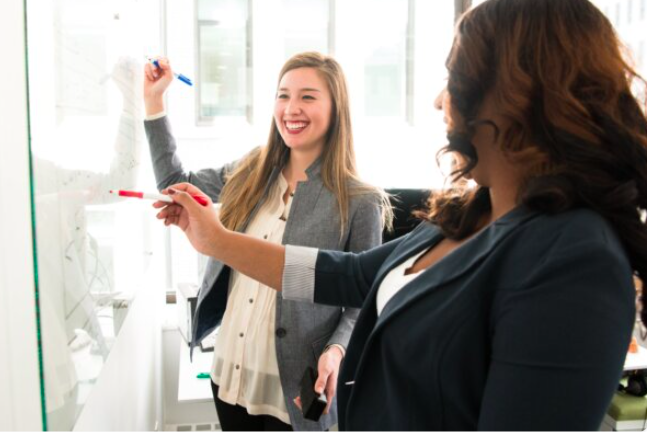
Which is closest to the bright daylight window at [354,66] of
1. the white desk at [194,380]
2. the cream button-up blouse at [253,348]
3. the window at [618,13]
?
the window at [618,13]

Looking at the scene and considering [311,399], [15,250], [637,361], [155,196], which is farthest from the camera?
[637,361]

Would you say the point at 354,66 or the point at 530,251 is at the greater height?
the point at 354,66

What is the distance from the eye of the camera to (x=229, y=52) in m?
2.68

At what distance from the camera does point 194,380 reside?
1.88 metres

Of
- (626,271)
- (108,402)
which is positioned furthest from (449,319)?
(108,402)

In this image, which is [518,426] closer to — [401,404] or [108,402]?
[401,404]

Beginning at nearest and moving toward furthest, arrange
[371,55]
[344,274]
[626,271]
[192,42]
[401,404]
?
[626,271] → [401,404] → [344,274] → [192,42] → [371,55]

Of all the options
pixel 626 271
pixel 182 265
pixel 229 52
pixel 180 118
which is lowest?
pixel 182 265

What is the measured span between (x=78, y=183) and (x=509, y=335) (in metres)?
0.63

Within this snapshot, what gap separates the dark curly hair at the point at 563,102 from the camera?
60 centimetres

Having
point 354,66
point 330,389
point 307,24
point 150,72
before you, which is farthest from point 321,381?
point 307,24

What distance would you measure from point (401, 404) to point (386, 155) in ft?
7.17

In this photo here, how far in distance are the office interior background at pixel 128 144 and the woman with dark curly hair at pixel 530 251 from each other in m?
0.13

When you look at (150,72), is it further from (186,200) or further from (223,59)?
(223,59)
